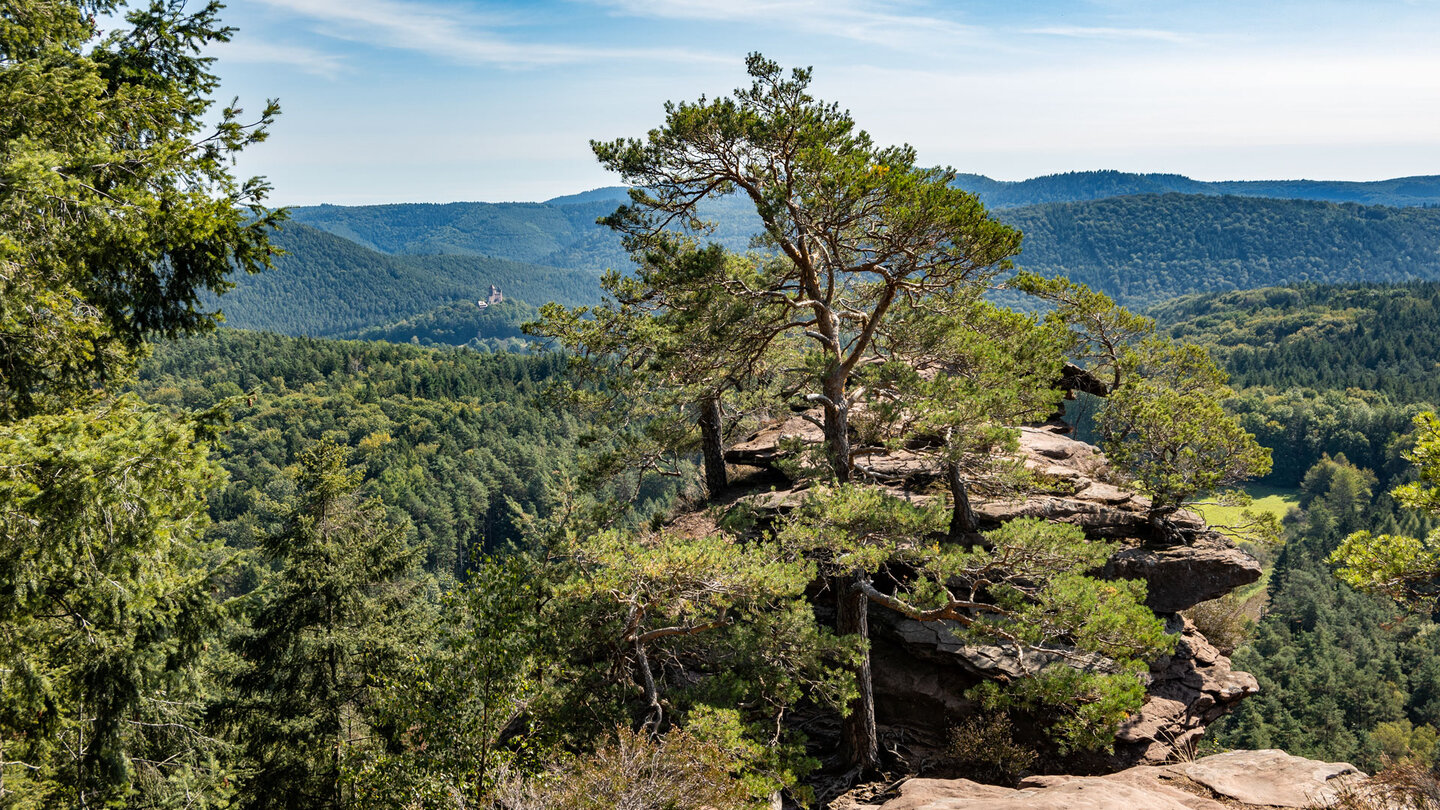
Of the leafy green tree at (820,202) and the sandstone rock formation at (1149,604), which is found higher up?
the leafy green tree at (820,202)

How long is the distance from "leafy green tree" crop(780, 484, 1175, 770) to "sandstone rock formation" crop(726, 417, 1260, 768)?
1576mm

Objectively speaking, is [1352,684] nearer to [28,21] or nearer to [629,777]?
[629,777]

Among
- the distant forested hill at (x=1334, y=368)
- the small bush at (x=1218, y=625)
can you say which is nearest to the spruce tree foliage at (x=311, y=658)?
the small bush at (x=1218, y=625)

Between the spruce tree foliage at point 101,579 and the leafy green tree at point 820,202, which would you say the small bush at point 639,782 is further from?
the leafy green tree at point 820,202

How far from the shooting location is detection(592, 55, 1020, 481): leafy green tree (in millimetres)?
11070

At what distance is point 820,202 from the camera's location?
37.0ft

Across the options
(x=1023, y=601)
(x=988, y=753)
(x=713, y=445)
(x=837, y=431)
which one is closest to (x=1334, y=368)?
(x=713, y=445)

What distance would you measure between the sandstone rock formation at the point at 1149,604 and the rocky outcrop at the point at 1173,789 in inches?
63.9

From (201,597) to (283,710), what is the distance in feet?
33.4

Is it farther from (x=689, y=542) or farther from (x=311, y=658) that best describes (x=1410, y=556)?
(x=311, y=658)

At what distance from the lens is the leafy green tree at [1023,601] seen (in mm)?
10625

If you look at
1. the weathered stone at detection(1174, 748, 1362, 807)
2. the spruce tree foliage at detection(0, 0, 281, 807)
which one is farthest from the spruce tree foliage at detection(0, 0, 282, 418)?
the weathered stone at detection(1174, 748, 1362, 807)

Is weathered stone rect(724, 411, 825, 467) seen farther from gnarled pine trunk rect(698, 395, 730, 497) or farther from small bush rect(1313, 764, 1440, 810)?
small bush rect(1313, 764, 1440, 810)

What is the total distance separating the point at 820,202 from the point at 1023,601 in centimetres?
699
